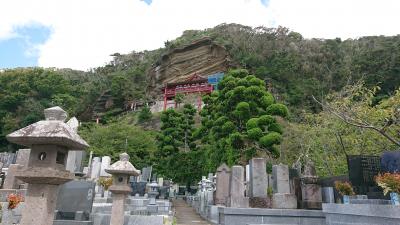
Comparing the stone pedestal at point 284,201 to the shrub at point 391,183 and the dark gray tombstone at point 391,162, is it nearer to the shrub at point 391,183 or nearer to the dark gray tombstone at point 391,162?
the dark gray tombstone at point 391,162

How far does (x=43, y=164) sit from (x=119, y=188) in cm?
354

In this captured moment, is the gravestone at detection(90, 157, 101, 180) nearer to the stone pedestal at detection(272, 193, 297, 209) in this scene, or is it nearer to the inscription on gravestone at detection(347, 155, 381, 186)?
the stone pedestal at detection(272, 193, 297, 209)

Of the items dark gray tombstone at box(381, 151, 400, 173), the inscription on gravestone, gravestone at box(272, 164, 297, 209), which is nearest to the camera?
dark gray tombstone at box(381, 151, 400, 173)

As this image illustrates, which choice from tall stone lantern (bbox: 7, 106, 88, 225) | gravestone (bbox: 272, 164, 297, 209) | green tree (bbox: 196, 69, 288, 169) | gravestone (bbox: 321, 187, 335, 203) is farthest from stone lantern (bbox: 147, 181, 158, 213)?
tall stone lantern (bbox: 7, 106, 88, 225)

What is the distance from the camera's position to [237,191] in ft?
33.7

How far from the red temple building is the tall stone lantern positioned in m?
41.7

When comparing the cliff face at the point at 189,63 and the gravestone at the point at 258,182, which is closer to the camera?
the gravestone at the point at 258,182

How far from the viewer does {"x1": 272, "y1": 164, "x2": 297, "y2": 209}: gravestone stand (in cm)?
1017

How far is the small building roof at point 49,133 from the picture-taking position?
472cm

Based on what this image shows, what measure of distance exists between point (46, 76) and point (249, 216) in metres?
51.8

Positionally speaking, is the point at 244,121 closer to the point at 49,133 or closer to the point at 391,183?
the point at 391,183

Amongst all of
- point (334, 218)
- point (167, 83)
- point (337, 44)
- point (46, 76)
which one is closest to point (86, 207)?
point (334, 218)

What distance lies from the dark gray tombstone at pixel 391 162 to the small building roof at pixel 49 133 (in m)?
8.35

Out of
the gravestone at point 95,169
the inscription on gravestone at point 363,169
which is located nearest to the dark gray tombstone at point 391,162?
the inscription on gravestone at point 363,169
